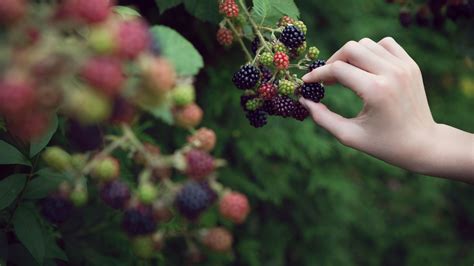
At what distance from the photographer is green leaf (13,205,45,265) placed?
1343 millimetres

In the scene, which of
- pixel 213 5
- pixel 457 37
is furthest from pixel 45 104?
pixel 457 37

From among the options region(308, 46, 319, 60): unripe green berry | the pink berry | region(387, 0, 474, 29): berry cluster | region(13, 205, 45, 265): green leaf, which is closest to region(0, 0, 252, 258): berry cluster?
the pink berry

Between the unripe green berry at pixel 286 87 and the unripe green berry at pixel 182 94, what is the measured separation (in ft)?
1.48

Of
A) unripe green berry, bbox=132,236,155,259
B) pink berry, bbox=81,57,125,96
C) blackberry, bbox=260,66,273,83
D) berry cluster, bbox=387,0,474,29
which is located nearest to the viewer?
pink berry, bbox=81,57,125,96

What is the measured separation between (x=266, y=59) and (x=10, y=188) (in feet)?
2.53

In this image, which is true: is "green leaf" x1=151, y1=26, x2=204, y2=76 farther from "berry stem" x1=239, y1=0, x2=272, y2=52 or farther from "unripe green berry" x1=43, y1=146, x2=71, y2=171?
"berry stem" x1=239, y1=0, x2=272, y2=52

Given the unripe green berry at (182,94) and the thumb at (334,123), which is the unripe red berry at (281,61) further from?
the unripe green berry at (182,94)

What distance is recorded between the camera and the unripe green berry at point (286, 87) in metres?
1.33

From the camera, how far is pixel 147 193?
901mm

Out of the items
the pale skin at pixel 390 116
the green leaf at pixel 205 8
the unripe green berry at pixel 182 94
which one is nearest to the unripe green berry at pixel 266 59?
the pale skin at pixel 390 116

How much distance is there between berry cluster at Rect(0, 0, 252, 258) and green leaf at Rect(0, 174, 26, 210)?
0.39 m

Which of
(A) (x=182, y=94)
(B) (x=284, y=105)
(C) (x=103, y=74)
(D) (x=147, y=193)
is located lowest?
(B) (x=284, y=105)

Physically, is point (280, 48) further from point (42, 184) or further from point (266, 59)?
point (42, 184)

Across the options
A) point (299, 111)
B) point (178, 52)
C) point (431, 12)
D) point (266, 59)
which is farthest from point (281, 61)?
point (431, 12)
